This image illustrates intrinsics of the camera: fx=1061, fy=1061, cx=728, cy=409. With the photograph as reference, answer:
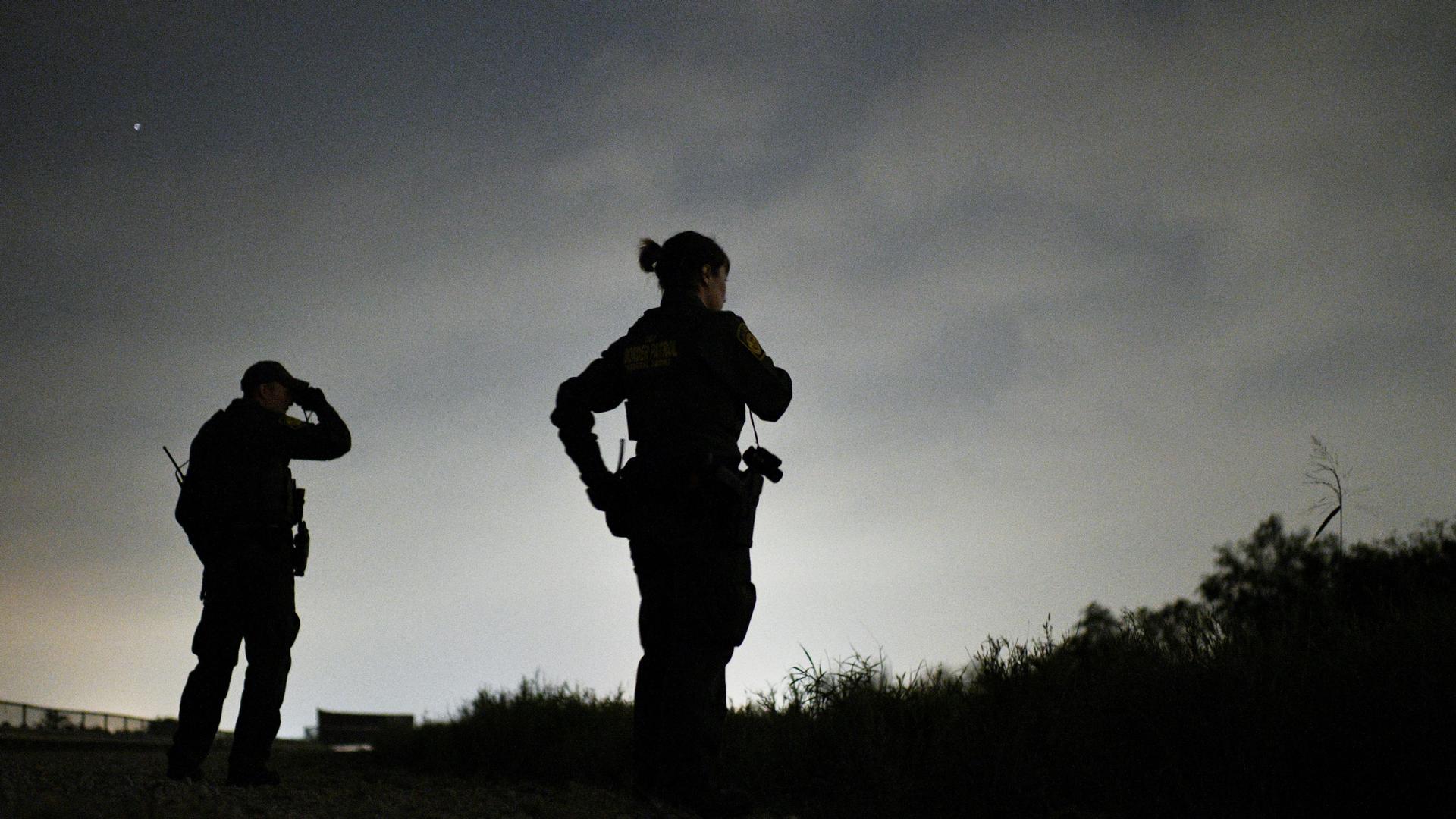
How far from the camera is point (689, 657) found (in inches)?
163

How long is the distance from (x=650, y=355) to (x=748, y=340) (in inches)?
16.6

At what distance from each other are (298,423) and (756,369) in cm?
337

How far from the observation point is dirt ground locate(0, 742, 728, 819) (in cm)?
323

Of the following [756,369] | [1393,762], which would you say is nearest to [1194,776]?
[1393,762]

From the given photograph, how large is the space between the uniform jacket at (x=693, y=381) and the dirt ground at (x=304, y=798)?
144 cm

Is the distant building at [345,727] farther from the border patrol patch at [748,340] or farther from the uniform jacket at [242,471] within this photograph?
the border patrol patch at [748,340]

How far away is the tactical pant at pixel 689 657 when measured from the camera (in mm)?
4086

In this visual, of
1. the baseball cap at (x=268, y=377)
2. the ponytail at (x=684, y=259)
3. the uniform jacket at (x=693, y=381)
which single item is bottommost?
the uniform jacket at (x=693, y=381)

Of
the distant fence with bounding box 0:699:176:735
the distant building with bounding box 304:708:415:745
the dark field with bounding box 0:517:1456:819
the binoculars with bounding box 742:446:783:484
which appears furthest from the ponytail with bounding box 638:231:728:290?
the distant fence with bounding box 0:699:176:735

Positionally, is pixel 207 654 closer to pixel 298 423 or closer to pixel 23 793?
pixel 298 423

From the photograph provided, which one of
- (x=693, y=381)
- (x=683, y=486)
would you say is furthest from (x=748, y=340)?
(x=683, y=486)

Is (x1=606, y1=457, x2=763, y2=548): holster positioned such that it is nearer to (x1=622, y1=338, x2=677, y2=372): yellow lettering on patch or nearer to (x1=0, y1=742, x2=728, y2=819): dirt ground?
(x1=622, y1=338, x2=677, y2=372): yellow lettering on patch

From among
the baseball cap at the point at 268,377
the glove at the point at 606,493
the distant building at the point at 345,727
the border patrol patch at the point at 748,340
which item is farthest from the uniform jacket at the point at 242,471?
the distant building at the point at 345,727

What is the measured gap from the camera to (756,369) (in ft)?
14.5
